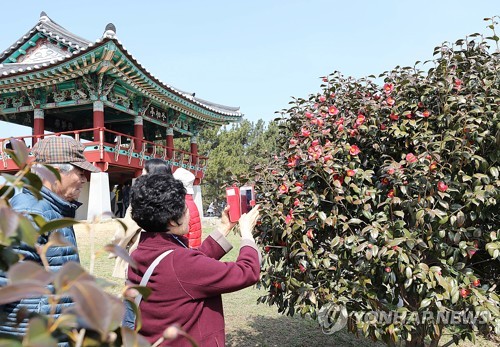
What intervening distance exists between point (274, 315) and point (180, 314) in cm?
417

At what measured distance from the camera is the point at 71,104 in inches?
487

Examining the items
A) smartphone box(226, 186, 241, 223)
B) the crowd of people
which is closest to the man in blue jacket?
the crowd of people

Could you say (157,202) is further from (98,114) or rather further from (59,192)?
(98,114)

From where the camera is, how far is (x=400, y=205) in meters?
2.54

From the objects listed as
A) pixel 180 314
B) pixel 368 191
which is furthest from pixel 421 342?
pixel 180 314

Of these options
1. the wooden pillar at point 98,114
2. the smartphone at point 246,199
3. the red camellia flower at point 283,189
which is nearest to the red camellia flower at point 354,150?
the red camellia flower at point 283,189

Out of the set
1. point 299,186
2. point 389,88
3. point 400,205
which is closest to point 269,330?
point 299,186

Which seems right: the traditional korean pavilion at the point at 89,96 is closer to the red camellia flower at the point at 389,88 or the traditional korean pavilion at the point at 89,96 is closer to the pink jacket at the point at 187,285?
the red camellia flower at the point at 389,88

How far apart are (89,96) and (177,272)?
11.9 m

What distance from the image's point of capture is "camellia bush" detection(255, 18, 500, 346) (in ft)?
7.97

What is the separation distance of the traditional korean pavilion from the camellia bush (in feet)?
28.6

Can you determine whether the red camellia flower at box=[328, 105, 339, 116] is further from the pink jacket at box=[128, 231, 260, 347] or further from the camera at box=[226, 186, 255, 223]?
the pink jacket at box=[128, 231, 260, 347]

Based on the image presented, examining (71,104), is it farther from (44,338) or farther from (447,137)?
(44,338)

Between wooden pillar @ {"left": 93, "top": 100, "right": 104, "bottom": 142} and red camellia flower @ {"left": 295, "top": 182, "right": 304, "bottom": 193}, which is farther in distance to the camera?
wooden pillar @ {"left": 93, "top": 100, "right": 104, "bottom": 142}
